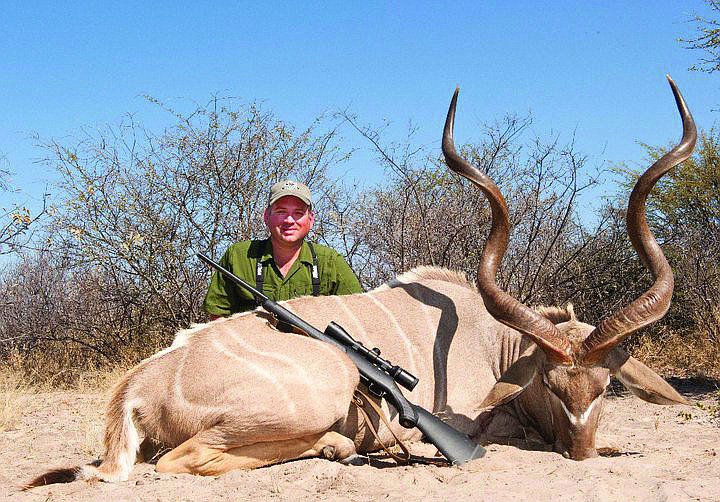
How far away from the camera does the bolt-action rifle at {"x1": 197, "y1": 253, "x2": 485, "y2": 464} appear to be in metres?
3.34

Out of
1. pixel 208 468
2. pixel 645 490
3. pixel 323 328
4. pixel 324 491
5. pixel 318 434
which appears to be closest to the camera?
pixel 645 490

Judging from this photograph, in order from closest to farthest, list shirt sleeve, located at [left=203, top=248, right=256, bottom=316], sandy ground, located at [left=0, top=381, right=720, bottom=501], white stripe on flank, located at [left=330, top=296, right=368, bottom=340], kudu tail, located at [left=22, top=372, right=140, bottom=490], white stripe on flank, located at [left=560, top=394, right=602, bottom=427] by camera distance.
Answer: sandy ground, located at [left=0, top=381, right=720, bottom=501] → kudu tail, located at [left=22, top=372, right=140, bottom=490] → white stripe on flank, located at [left=560, top=394, right=602, bottom=427] → white stripe on flank, located at [left=330, top=296, right=368, bottom=340] → shirt sleeve, located at [left=203, top=248, right=256, bottom=316]

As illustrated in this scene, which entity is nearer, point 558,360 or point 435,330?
point 558,360

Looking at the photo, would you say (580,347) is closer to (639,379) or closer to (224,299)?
(639,379)

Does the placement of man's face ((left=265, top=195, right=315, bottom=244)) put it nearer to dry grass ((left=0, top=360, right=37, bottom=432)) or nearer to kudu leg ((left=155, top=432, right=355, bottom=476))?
kudu leg ((left=155, top=432, right=355, bottom=476))

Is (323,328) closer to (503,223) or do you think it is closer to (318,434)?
(318,434)

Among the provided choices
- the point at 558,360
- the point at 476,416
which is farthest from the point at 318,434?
the point at 558,360

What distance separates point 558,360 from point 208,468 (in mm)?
1588

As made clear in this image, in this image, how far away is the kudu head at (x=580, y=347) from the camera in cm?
329

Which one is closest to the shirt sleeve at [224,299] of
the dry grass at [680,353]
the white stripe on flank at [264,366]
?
the white stripe on flank at [264,366]

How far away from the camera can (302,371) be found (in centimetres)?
333

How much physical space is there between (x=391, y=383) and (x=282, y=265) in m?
1.19

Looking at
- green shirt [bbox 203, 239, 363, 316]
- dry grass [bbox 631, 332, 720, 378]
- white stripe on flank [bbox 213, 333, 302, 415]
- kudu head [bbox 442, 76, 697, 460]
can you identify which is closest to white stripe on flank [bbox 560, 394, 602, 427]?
kudu head [bbox 442, 76, 697, 460]

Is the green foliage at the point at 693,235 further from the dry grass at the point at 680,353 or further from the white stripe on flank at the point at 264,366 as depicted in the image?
the white stripe on flank at the point at 264,366
